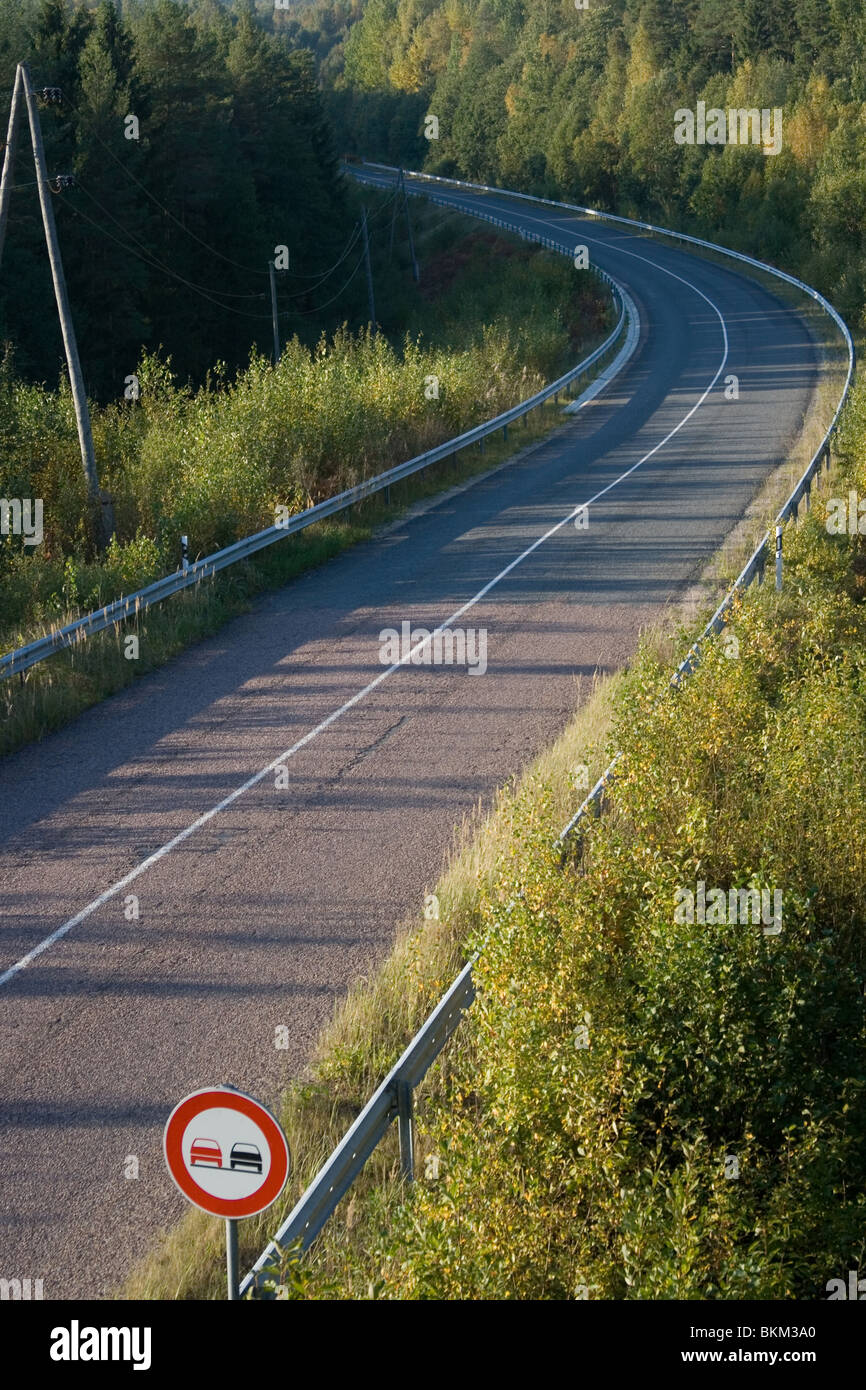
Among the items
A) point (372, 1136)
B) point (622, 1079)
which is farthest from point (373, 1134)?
point (622, 1079)

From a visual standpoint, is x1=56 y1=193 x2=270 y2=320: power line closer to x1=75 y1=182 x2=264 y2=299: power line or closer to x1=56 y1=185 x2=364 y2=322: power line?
x1=56 y1=185 x2=364 y2=322: power line

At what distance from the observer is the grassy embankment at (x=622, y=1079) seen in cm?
550

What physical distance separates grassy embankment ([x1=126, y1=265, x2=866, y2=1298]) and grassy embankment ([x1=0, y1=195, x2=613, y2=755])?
6.62 m

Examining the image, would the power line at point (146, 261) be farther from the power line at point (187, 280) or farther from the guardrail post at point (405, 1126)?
the guardrail post at point (405, 1126)

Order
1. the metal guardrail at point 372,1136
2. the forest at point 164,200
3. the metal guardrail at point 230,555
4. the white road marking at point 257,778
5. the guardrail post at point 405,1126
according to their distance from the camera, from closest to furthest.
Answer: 1. the metal guardrail at point 372,1136
2. the guardrail post at point 405,1126
3. the white road marking at point 257,778
4. the metal guardrail at point 230,555
5. the forest at point 164,200

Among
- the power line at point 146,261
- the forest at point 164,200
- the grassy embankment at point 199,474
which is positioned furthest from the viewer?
the power line at point 146,261

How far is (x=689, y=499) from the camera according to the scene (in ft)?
72.6

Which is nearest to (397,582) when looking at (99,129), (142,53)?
(99,129)

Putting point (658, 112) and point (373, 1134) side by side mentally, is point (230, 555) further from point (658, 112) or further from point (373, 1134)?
point (658, 112)

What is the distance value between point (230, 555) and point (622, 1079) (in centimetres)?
1230

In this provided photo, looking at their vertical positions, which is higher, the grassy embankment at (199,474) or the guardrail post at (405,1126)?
the grassy embankment at (199,474)

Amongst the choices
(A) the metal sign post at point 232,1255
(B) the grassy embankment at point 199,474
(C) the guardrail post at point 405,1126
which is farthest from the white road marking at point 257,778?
(A) the metal sign post at point 232,1255

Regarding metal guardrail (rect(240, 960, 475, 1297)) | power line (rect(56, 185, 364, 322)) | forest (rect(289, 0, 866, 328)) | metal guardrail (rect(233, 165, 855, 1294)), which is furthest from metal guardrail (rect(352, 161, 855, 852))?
power line (rect(56, 185, 364, 322))

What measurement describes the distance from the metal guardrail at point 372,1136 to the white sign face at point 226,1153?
65 cm
